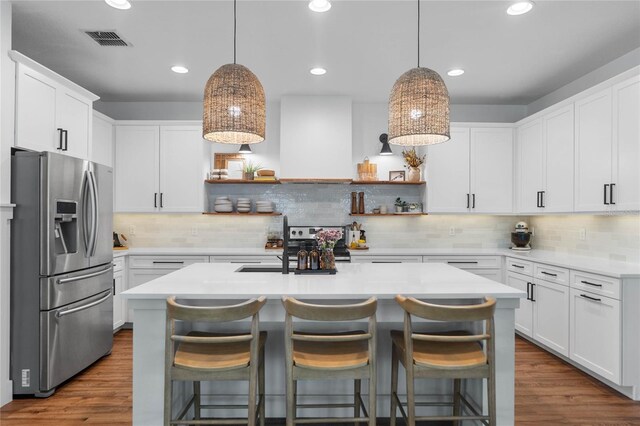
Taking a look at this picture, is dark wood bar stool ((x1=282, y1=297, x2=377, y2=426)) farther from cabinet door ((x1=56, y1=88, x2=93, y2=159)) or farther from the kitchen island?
cabinet door ((x1=56, y1=88, x2=93, y2=159))

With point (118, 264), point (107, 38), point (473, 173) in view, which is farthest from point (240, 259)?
point (473, 173)

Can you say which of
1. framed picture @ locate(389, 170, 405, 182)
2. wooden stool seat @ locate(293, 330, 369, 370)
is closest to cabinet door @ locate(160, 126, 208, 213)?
framed picture @ locate(389, 170, 405, 182)

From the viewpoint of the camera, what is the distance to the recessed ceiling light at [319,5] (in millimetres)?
2793

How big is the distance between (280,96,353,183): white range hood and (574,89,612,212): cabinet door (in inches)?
94.1

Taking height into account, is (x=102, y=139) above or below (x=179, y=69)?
below

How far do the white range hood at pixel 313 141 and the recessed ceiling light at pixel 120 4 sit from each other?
88.1 inches

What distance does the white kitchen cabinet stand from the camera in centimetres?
452

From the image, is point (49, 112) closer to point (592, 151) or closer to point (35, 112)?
point (35, 112)

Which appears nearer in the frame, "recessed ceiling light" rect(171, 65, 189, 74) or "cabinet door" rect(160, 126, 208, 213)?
"recessed ceiling light" rect(171, 65, 189, 74)

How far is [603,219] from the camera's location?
13.0 ft

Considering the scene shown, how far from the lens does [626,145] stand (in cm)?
323

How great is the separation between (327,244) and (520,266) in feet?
9.12

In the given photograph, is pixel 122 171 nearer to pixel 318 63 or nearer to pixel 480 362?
pixel 318 63

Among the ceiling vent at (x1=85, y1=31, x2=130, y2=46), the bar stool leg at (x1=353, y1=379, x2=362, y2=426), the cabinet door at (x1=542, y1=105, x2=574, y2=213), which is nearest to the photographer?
the bar stool leg at (x1=353, y1=379, x2=362, y2=426)
